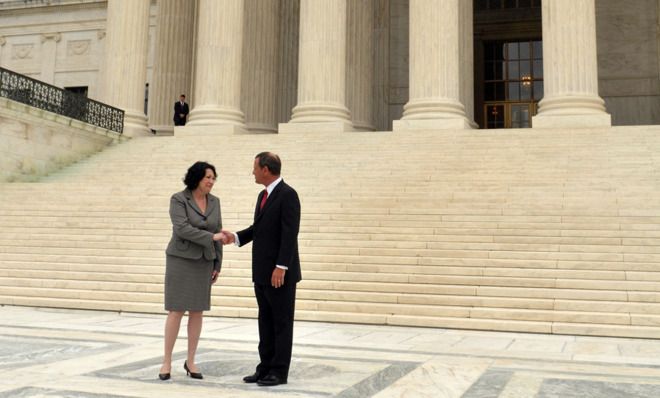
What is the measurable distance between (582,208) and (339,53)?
12968mm

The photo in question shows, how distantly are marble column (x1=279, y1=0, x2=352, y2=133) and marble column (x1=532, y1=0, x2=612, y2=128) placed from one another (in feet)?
23.4

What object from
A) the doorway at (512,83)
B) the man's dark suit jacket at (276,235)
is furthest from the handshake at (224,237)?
the doorway at (512,83)

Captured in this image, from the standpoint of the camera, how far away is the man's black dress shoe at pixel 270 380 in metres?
5.47

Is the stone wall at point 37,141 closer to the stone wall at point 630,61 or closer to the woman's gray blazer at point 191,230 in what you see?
the woman's gray blazer at point 191,230

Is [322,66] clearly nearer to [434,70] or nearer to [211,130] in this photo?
[434,70]

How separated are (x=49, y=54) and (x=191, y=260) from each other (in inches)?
1558

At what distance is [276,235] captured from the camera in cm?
582

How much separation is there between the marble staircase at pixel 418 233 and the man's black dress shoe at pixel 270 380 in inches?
185

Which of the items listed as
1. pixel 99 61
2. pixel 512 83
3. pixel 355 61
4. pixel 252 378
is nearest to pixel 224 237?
pixel 252 378

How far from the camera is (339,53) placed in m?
24.6

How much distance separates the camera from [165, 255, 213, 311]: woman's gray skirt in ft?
18.9

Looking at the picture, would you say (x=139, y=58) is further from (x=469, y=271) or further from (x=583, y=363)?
(x=583, y=363)

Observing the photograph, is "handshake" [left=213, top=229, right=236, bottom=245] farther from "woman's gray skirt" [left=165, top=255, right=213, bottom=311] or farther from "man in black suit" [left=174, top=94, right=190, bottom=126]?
"man in black suit" [left=174, top=94, right=190, bottom=126]

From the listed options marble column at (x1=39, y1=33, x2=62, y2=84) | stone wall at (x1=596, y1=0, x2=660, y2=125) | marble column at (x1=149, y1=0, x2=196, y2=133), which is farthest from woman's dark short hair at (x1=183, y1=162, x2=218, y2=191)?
marble column at (x1=39, y1=33, x2=62, y2=84)
